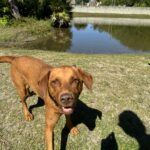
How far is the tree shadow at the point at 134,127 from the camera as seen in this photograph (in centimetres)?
803

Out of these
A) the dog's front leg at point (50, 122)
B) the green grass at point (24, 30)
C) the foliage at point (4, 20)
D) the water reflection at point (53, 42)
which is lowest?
the water reflection at point (53, 42)

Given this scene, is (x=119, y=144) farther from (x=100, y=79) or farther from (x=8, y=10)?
(x=8, y=10)

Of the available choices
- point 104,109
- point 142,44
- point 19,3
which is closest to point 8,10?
point 19,3

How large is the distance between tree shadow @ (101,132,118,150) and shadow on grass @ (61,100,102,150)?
1.66 ft

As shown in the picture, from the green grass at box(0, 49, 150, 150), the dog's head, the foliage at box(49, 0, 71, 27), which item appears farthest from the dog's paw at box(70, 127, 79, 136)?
the foliage at box(49, 0, 71, 27)

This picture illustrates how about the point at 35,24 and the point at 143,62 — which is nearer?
the point at 143,62

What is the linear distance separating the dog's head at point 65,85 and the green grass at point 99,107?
2.15 metres

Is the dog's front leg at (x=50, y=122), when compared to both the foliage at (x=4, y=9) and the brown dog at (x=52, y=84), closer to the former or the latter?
the brown dog at (x=52, y=84)

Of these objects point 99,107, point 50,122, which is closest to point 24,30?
point 99,107

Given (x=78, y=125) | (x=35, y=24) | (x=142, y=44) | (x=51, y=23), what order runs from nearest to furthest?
1. (x=78, y=125)
2. (x=142, y=44)
3. (x=35, y=24)
4. (x=51, y=23)

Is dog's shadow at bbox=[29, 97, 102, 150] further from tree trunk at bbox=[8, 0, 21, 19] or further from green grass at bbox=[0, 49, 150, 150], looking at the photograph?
tree trunk at bbox=[8, 0, 21, 19]

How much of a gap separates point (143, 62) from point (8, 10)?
2217 cm

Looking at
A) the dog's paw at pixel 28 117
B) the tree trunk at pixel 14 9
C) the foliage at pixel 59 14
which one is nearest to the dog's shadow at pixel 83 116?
the dog's paw at pixel 28 117

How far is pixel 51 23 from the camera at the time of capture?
33.3 m
